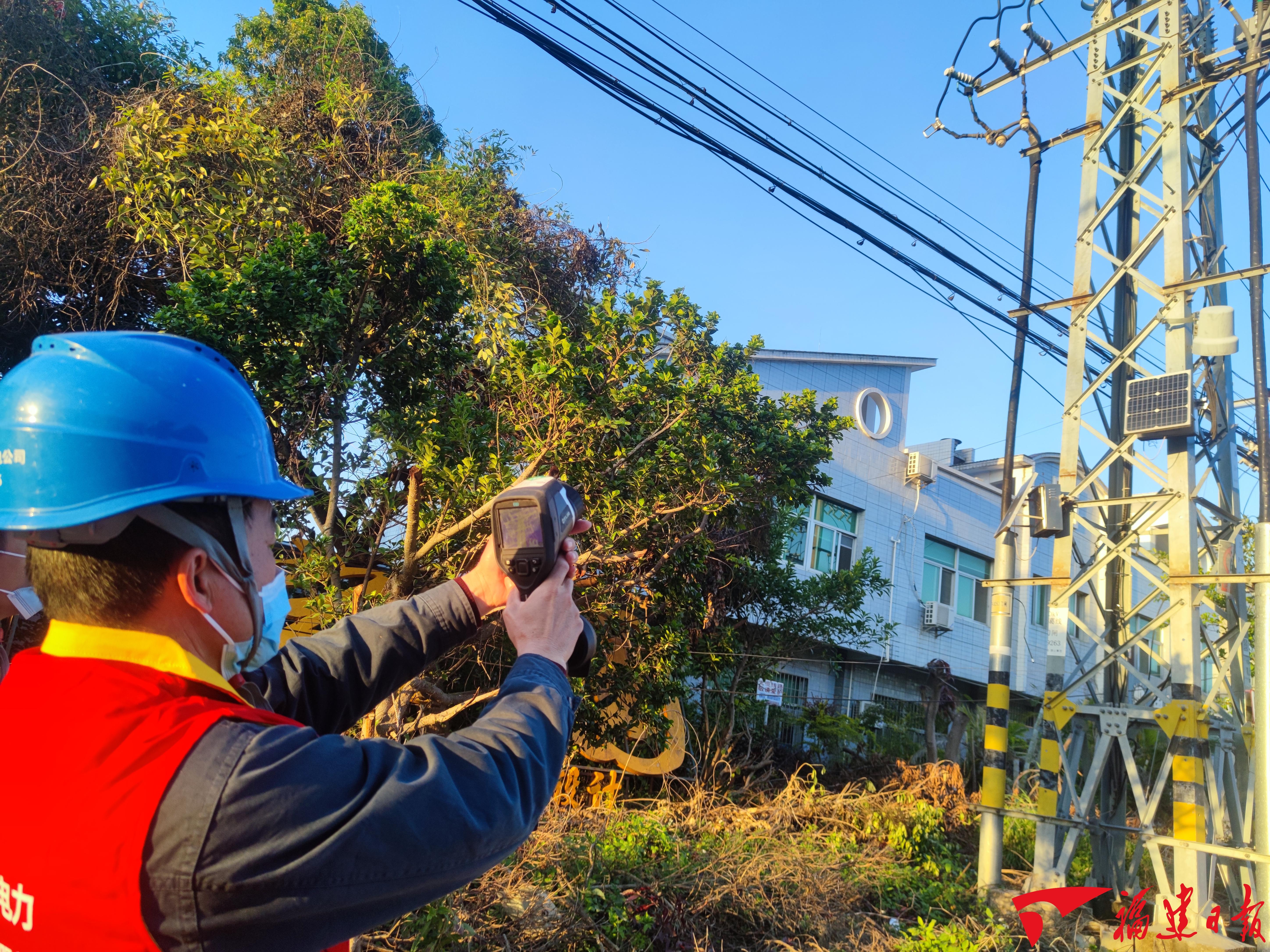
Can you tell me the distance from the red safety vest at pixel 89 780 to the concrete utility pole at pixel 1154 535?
6661 millimetres

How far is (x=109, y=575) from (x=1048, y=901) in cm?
666

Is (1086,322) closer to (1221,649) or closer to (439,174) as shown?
(1221,649)

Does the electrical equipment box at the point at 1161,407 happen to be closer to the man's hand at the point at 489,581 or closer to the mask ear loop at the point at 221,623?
the man's hand at the point at 489,581

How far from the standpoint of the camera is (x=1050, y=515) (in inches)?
276

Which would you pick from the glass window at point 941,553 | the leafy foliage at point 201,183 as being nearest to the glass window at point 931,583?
the glass window at point 941,553

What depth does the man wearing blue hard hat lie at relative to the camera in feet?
3.19

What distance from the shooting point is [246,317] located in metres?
5.27

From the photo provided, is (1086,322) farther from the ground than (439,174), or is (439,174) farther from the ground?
(439,174)

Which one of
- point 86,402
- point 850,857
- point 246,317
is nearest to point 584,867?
point 850,857

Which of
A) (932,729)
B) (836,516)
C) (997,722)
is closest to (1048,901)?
(997,722)

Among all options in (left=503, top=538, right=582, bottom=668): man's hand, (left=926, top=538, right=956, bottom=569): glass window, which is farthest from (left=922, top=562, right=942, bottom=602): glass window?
(left=503, top=538, right=582, bottom=668): man's hand

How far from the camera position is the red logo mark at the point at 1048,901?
4.66 meters

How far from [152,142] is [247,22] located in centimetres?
481

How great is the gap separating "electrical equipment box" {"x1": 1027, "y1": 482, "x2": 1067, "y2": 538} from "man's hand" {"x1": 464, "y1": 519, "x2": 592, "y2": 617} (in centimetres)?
617
